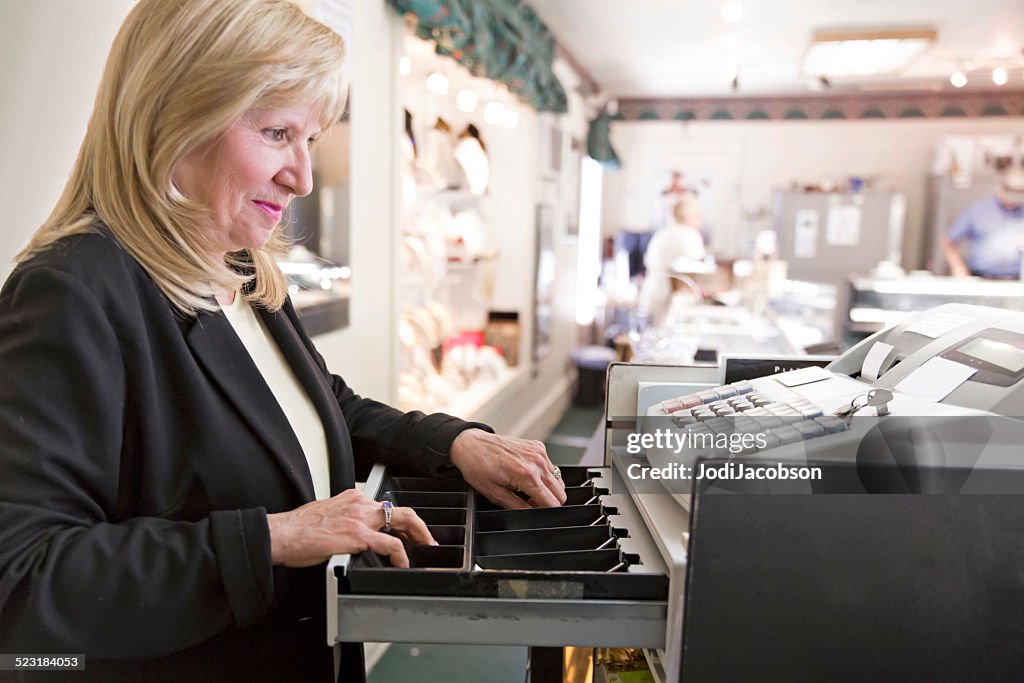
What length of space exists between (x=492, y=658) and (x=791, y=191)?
6.22 m

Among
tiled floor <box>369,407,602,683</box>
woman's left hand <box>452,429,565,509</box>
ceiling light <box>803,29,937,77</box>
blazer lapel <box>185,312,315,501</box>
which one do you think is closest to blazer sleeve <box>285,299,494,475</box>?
woman's left hand <box>452,429,565,509</box>

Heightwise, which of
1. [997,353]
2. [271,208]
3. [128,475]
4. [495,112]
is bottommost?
[128,475]

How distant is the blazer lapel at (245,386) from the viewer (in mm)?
1029

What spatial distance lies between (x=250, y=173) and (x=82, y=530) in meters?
0.48

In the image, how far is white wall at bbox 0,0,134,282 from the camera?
1.28 m

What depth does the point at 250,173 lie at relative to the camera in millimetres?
1052

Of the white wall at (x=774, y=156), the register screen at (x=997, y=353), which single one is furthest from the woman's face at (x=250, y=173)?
the white wall at (x=774, y=156)

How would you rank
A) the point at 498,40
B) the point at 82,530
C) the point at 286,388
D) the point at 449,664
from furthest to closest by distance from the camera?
the point at 498,40 < the point at 449,664 < the point at 286,388 < the point at 82,530

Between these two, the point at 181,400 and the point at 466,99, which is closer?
the point at 181,400

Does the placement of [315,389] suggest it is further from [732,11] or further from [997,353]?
[732,11]

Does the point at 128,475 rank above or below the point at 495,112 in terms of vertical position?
below

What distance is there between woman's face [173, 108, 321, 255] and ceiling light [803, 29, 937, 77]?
5.07 metres

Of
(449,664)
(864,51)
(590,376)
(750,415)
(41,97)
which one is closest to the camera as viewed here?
(750,415)

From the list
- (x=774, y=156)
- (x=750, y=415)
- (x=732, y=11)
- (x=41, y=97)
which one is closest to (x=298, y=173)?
(x=41, y=97)
